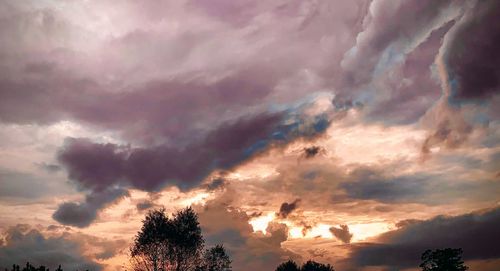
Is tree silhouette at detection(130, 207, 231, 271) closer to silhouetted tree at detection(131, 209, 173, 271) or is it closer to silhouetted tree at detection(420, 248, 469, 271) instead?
silhouetted tree at detection(131, 209, 173, 271)

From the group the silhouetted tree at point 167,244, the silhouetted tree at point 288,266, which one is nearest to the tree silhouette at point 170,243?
the silhouetted tree at point 167,244

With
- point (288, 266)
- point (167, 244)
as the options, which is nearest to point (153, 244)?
point (167, 244)

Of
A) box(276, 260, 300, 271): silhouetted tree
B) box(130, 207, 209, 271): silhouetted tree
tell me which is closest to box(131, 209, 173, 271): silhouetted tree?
box(130, 207, 209, 271): silhouetted tree

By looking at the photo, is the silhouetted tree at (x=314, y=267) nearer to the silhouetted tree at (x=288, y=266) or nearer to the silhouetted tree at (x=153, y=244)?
the silhouetted tree at (x=288, y=266)

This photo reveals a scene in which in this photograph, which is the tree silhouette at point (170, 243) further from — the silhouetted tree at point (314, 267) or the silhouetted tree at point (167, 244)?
the silhouetted tree at point (314, 267)

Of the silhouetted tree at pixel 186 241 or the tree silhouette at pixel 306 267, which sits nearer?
the silhouetted tree at pixel 186 241

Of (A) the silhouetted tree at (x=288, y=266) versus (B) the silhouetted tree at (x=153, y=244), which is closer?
(B) the silhouetted tree at (x=153, y=244)

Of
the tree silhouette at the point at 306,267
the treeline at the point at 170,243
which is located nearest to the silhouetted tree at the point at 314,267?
the tree silhouette at the point at 306,267

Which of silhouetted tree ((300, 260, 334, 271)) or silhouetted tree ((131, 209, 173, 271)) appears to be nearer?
silhouetted tree ((131, 209, 173, 271))

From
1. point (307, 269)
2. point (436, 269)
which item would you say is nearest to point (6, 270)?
point (436, 269)

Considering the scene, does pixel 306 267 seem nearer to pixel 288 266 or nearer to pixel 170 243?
pixel 288 266

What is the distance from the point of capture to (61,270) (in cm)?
5303

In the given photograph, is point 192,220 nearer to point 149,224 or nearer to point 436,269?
point 149,224

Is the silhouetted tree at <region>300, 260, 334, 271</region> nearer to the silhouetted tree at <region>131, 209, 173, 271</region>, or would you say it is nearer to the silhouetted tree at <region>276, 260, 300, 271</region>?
the silhouetted tree at <region>276, 260, 300, 271</region>
